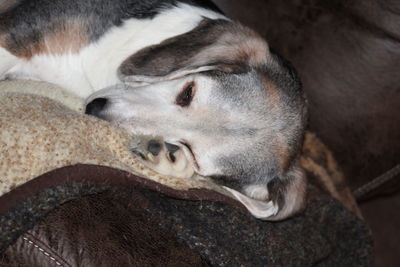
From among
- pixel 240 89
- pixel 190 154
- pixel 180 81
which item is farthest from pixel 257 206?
pixel 180 81

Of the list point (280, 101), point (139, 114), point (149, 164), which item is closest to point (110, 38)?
point (139, 114)

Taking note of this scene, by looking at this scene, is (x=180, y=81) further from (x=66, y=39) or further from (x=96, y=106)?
(x=66, y=39)

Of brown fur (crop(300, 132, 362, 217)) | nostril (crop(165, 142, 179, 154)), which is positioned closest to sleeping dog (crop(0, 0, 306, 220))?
nostril (crop(165, 142, 179, 154))

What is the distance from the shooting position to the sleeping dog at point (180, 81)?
1.97m

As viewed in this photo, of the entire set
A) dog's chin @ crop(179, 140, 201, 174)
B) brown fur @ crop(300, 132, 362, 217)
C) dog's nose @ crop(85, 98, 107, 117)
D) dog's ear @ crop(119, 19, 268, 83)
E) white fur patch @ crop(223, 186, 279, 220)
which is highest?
dog's ear @ crop(119, 19, 268, 83)

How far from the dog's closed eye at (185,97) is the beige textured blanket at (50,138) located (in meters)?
0.24

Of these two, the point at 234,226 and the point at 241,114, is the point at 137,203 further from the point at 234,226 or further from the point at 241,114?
the point at 241,114

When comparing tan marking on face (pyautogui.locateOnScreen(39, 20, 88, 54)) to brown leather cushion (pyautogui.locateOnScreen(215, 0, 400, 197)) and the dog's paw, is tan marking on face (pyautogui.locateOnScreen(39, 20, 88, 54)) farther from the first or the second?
brown leather cushion (pyautogui.locateOnScreen(215, 0, 400, 197))

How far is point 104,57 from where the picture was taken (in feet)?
7.13

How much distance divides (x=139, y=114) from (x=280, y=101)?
1.91ft

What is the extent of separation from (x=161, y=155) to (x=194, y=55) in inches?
16.2

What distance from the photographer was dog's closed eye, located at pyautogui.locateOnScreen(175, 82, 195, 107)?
6.50 feet

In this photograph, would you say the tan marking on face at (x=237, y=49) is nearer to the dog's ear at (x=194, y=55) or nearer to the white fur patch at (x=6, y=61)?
the dog's ear at (x=194, y=55)

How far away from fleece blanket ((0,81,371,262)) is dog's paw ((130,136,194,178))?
0.13 feet
